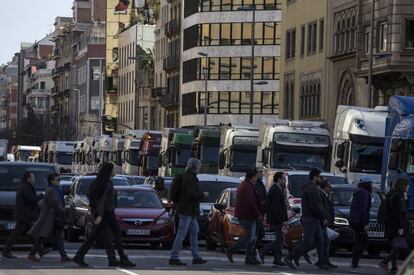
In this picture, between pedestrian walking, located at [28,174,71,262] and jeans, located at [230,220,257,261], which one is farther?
pedestrian walking, located at [28,174,71,262]

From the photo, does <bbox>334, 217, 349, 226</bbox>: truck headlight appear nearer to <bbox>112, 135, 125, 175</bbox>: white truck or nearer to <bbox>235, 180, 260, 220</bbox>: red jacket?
<bbox>235, 180, 260, 220</bbox>: red jacket

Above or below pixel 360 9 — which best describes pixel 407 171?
below

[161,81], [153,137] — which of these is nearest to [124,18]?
[161,81]

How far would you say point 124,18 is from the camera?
152 meters

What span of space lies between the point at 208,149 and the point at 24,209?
102ft

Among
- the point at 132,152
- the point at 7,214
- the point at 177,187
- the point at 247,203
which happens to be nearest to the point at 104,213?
the point at 177,187

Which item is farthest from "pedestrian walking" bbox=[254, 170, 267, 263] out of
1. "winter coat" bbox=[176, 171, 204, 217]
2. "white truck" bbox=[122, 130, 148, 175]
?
"white truck" bbox=[122, 130, 148, 175]

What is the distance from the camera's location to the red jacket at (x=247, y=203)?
2578cm

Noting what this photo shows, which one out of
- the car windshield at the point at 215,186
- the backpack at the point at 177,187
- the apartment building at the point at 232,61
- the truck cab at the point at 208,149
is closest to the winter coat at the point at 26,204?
the backpack at the point at 177,187

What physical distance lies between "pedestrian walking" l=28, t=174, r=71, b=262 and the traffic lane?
347 millimetres

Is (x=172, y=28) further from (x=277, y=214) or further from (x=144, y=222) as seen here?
(x=277, y=214)

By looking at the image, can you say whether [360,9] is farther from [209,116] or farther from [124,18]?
[124,18]

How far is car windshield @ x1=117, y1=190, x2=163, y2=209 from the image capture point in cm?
3272

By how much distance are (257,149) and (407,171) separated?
17981mm
